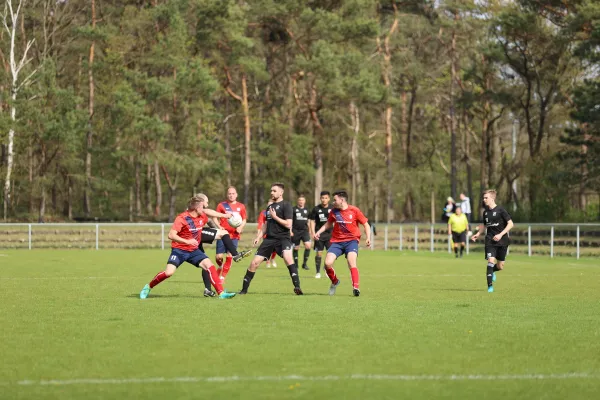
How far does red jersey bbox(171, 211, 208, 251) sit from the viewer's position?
1606 cm

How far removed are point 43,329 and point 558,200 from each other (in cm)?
4034

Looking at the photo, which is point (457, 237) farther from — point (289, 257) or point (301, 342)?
point (301, 342)

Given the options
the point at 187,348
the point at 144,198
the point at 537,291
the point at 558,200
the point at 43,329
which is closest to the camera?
the point at 187,348

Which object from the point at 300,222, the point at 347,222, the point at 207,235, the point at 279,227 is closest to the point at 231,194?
the point at 279,227

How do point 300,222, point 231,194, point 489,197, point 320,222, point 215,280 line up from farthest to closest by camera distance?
point 300,222 → point 320,222 → point 231,194 → point 489,197 → point 215,280

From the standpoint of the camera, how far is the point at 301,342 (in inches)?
444

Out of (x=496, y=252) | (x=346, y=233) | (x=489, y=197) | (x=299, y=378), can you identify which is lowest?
(x=299, y=378)

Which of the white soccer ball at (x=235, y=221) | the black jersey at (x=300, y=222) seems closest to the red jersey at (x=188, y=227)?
the white soccer ball at (x=235, y=221)

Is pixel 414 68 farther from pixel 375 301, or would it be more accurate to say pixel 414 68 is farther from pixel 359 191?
pixel 375 301

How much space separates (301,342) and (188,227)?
17.5 feet

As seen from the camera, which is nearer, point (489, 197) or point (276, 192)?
point (276, 192)

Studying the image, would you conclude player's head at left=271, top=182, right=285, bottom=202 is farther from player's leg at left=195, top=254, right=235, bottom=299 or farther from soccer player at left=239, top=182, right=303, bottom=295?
player's leg at left=195, top=254, right=235, bottom=299

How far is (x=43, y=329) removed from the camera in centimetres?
1264

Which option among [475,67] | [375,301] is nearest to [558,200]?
[475,67]
